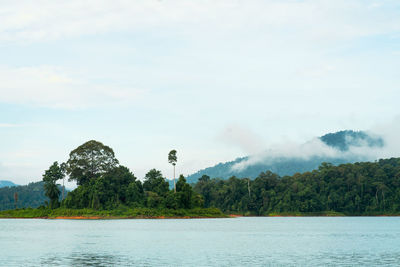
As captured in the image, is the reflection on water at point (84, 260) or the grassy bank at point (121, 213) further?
the grassy bank at point (121, 213)

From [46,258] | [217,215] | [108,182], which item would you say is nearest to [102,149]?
[108,182]

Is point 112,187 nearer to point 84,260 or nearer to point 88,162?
point 88,162

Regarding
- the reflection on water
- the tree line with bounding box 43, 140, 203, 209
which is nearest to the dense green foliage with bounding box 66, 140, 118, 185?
the tree line with bounding box 43, 140, 203, 209

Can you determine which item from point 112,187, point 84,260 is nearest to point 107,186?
point 112,187

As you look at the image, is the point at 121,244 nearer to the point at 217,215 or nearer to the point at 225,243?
the point at 225,243

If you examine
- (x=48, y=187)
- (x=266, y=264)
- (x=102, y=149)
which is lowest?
(x=266, y=264)

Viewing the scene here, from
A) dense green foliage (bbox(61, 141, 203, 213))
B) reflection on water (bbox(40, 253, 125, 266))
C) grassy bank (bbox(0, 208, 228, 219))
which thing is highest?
dense green foliage (bbox(61, 141, 203, 213))

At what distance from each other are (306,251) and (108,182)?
Result: 114209 millimetres

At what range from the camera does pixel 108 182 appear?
6481 inches

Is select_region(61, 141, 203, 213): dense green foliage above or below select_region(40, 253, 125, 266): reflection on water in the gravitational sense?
above

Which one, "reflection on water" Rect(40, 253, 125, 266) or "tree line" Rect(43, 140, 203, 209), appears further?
"tree line" Rect(43, 140, 203, 209)

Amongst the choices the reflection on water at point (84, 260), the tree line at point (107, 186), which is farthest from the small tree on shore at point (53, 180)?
the reflection on water at point (84, 260)

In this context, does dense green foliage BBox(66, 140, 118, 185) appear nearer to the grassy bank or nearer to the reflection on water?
the grassy bank

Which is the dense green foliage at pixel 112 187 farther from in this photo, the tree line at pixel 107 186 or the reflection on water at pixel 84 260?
the reflection on water at pixel 84 260
